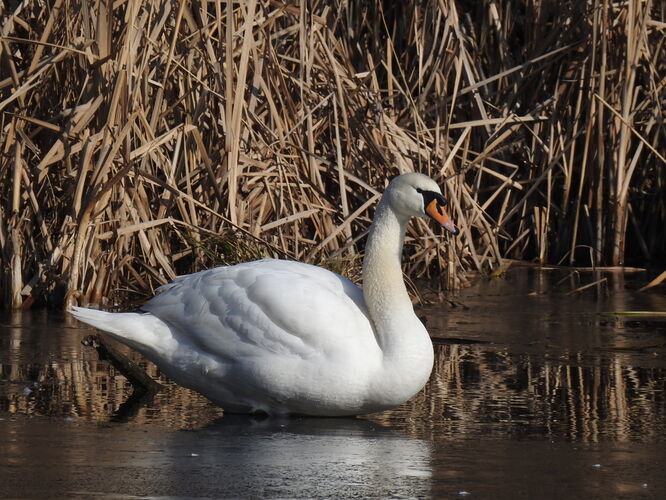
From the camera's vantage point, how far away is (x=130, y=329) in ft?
18.4

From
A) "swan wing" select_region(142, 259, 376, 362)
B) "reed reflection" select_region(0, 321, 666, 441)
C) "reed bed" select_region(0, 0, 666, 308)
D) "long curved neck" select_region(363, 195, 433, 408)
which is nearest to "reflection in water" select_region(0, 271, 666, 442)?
"reed reflection" select_region(0, 321, 666, 441)

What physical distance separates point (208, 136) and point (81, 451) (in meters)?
4.04

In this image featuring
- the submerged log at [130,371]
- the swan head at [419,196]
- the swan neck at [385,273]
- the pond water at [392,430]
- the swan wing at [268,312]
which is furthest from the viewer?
the submerged log at [130,371]

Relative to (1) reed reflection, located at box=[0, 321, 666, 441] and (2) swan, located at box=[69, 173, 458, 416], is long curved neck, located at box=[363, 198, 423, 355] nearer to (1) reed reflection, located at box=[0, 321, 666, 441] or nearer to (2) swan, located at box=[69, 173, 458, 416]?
(2) swan, located at box=[69, 173, 458, 416]

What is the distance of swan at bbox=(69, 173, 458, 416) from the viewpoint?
5.18m

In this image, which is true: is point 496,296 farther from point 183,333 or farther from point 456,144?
point 183,333

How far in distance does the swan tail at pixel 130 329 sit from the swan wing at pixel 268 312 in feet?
0.27

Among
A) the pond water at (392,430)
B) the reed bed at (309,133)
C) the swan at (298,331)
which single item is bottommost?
the pond water at (392,430)

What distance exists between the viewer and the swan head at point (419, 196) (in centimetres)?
555

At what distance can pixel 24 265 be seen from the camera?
7.81 meters

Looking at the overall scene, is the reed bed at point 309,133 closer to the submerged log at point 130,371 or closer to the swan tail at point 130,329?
the submerged log at point 130,371

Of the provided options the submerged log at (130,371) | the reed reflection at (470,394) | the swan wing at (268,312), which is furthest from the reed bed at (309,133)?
the swan wing at (268,312)

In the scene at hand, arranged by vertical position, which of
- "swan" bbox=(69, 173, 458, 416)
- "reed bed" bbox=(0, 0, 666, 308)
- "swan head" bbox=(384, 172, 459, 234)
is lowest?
"swan" bbox=(69, 173, 458, 416)

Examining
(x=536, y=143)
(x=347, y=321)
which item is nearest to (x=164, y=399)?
(x=347, y=321)
